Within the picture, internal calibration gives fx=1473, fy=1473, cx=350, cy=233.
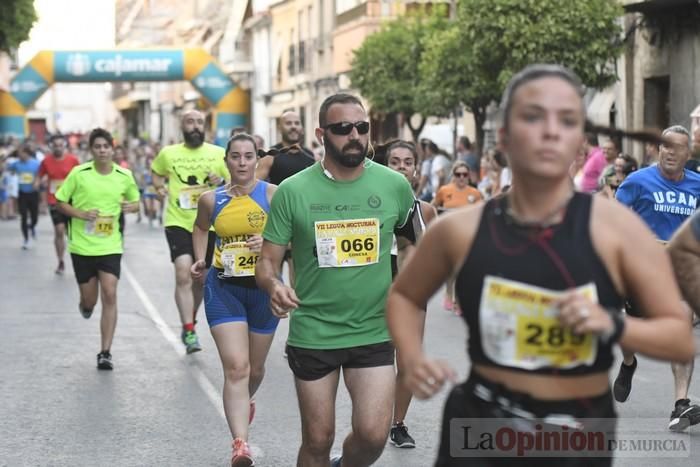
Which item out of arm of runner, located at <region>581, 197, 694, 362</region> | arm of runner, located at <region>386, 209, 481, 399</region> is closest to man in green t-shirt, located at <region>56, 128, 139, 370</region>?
arm of runner, located at <region>386, 209, 481, 399</region>

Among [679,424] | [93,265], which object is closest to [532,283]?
[679,424]

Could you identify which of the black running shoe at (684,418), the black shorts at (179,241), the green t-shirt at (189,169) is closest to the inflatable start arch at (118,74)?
the green t-shirt at (189,169)

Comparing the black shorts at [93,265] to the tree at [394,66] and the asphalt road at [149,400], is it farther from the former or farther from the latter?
the tree at [394,66]

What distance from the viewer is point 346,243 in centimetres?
612

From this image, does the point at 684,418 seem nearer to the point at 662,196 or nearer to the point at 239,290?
the point at 662,196

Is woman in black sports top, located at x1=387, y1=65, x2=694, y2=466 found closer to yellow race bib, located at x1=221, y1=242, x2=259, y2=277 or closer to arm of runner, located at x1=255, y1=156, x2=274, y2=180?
yellow race bib, located at x1=221, y1=242, x2=259, y2=277

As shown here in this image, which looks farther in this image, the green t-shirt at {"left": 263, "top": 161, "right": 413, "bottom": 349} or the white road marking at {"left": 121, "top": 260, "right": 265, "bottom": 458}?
the white road marking at {"left": 121, "top": 260, "right": 265, "bottom": 458}

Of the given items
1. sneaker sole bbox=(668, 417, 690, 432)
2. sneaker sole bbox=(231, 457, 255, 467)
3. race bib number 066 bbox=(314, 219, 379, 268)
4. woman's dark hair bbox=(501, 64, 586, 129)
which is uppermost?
woman's dark hair bbox=(501, 64, 586, 129)

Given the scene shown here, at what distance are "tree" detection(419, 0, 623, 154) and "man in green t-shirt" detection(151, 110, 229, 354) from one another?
1278cm

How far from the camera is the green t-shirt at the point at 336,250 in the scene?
19.9 ft

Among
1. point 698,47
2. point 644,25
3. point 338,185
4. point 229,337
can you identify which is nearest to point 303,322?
point 338,185

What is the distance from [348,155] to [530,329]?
266 cm

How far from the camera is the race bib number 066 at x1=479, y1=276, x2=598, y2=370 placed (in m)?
3.65

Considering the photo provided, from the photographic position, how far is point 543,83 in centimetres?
370
